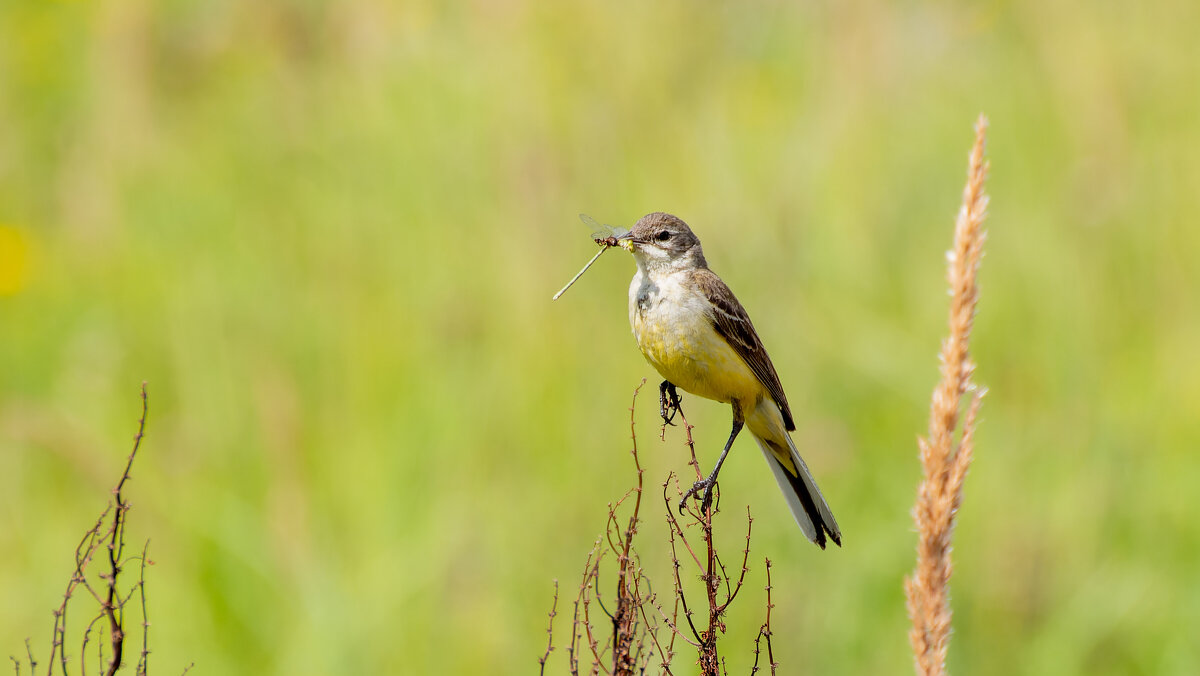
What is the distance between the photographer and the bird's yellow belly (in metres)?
4.09

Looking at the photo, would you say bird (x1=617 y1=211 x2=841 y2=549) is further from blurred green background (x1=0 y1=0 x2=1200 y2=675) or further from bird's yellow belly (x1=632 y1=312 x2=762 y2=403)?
blurred green background (x1=0 y1=0 x2=1200 y2=675)

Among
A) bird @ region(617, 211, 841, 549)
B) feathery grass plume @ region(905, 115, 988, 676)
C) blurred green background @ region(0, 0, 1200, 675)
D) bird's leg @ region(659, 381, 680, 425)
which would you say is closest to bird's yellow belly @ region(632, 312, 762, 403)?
bird @ region(617, 211, 841, 549)

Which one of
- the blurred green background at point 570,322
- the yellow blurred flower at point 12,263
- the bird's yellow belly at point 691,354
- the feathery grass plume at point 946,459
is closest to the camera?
the feathery grass plume at point 946,459

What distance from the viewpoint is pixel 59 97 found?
891cm

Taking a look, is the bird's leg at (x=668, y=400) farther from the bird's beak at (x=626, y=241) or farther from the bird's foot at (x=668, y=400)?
the bird's beak at (x=626, y=241)

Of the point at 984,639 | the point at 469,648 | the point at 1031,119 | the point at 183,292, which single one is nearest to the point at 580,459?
the point at 469,648

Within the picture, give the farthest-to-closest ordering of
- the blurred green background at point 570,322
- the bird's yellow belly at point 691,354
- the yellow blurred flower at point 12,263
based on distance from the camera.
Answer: the yellow blurred flower at point 12,263 < the blurred green background at point 570,322 < the bird's yellow belly at point 691,354

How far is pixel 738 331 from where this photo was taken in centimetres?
438

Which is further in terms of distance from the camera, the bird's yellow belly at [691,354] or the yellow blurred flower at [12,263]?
the yellow blurred flower at [12,263]

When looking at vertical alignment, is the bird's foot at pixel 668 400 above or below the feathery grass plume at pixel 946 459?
above

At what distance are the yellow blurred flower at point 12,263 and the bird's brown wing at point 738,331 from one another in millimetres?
4810

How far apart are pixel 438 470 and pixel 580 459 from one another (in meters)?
0.68

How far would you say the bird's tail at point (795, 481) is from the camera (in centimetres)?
415

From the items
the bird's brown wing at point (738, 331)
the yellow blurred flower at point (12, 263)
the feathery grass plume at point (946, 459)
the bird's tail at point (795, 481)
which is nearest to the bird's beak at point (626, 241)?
the bird's brown wing at point (738, 331)
